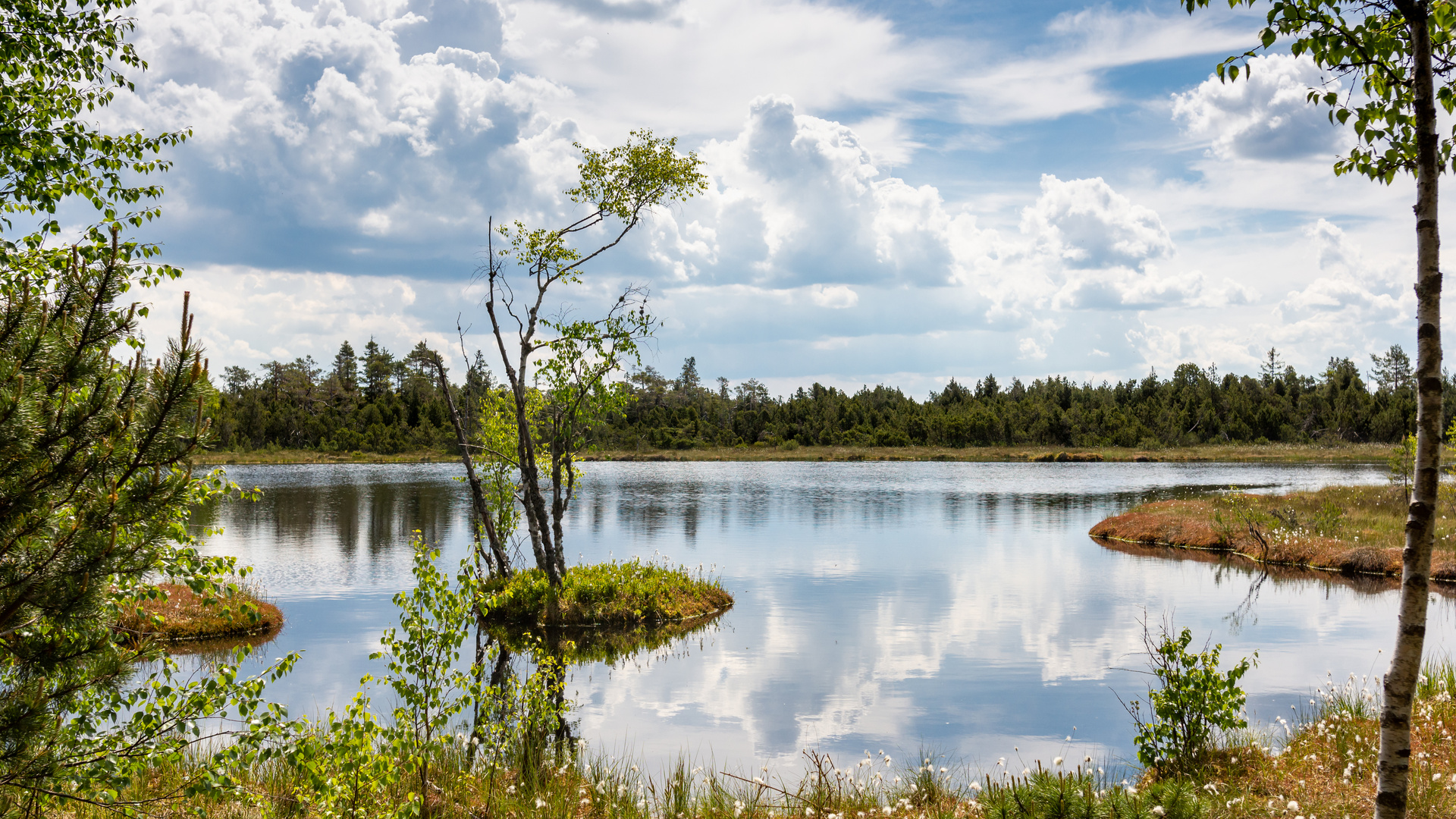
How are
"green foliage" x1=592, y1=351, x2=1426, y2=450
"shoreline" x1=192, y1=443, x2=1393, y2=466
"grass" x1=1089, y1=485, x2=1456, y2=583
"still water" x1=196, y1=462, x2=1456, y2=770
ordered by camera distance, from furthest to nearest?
"green foliage" x1=592, y1=351, x2=1426, y2=450, "shoreline" x1=192, y1=443, x2=1393, y2=466, "grass" x1=1089, y1=485, x2=1456, y2=583, "still water" x1=196, y1=462, x2=1456, y2=770

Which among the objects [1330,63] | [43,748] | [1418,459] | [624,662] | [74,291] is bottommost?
[624,662]

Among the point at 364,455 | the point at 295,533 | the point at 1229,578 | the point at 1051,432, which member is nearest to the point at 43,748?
the point at 1229,578

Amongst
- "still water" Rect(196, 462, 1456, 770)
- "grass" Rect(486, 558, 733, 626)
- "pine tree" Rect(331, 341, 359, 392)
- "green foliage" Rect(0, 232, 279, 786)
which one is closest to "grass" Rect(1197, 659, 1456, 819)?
"still water" Rect(196, 462, 1456, 770)

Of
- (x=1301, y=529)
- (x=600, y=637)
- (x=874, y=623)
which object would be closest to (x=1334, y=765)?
(x=874, y=623)

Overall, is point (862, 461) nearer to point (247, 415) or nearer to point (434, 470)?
point (434, 470)

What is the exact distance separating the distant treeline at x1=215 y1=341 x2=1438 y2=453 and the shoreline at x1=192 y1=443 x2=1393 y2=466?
10.1 feet

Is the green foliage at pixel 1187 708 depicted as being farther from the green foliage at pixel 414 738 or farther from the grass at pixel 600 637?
the grass at pixel 600 637

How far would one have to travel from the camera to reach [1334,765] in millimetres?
10469

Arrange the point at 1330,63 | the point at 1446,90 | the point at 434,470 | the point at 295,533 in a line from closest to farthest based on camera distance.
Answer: the point at 1330,63
the point at 1446,90
the point at 295,533
the point at 434,470

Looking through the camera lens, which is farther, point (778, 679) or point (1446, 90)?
point (778, 679)

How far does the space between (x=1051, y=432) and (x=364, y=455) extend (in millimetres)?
104969

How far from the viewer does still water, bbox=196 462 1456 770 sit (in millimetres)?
16078

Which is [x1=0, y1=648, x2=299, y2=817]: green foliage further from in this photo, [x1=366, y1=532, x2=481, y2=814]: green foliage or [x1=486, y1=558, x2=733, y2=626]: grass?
[x1=486, y1=558, x2=733, y2=626]: grass

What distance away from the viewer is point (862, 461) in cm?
12475
